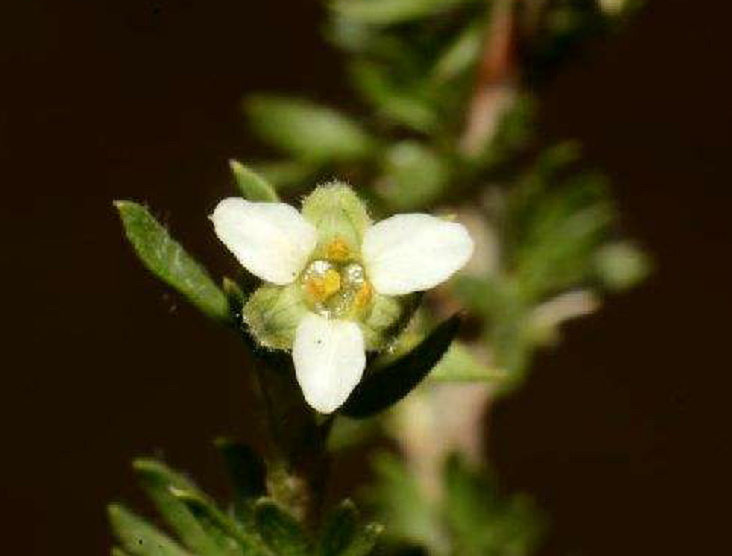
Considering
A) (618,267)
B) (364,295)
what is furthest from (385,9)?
(364,295)

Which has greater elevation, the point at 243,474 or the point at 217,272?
the point at 217,272

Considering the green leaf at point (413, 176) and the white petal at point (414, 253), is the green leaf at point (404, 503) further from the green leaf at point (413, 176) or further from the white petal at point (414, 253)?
the white petal at point (414, 253)

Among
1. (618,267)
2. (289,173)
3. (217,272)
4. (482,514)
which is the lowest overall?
(482,514)

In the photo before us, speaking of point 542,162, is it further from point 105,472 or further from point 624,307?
point 105,472

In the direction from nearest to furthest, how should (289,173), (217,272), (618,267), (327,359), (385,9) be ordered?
(327,359) < (385,9) < (289,173) < (618,267) < (217,272)

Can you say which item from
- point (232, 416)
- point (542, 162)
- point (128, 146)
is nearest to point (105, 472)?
point (232, 416)

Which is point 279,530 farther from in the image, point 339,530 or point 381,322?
point 381,322
